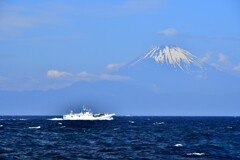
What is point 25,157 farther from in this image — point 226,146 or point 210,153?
point 226,146

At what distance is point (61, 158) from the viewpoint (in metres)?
66.9

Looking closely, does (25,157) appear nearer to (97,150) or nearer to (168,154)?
(97,150)

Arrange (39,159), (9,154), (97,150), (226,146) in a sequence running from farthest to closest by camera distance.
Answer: (226,146), (97,150), (9,154), (39,159)

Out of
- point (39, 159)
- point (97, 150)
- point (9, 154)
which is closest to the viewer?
point (39, 159)

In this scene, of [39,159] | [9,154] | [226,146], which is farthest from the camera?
[226,146]

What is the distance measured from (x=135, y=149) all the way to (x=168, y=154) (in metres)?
9.00

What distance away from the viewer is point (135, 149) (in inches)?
3172

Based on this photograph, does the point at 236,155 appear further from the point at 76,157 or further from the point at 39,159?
the point at 39,159

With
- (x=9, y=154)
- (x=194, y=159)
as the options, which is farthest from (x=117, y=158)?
(x=9, y=154)

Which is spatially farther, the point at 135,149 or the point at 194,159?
the point at 135,149

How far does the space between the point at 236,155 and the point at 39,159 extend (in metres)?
26.6

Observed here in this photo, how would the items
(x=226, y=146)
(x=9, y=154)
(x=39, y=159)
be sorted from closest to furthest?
(x=39, y=159)
(x=9, y=154)
(x=226, y=146)

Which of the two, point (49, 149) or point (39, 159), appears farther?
point (49, 149)

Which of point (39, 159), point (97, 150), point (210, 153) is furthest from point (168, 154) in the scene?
point (39, 159)
